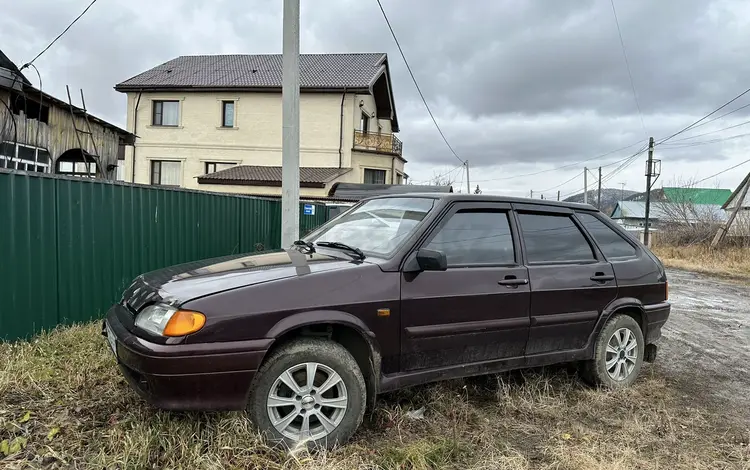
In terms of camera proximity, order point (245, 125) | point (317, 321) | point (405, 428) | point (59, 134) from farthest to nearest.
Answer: point (245, 125) < point (59, 134) < point (405, 428) < point (317, 321)

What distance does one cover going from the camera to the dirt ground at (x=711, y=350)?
409 cm

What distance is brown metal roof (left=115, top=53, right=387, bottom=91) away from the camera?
22.8m

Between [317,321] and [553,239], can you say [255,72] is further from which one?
[317,321]

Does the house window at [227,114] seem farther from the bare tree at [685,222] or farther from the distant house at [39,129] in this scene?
the bare tree at [685,222]

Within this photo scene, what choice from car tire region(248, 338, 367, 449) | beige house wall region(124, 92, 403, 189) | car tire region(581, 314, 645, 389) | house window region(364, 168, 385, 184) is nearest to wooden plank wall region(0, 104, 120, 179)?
car tire region(248, 338, 367, 449)

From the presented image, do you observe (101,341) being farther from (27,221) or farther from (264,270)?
(264,270)

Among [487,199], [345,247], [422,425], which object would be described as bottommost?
[422,425]

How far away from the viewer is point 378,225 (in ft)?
11.9

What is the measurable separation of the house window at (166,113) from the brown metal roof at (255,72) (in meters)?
0.94

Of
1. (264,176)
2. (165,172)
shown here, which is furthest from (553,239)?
(165,172)

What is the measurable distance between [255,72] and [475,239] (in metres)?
23.6

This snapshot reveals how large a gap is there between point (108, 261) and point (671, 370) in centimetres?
603

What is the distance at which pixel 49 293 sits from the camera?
453cm

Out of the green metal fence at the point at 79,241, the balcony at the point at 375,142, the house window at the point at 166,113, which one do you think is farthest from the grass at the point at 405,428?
the house window at the point at 166,113
